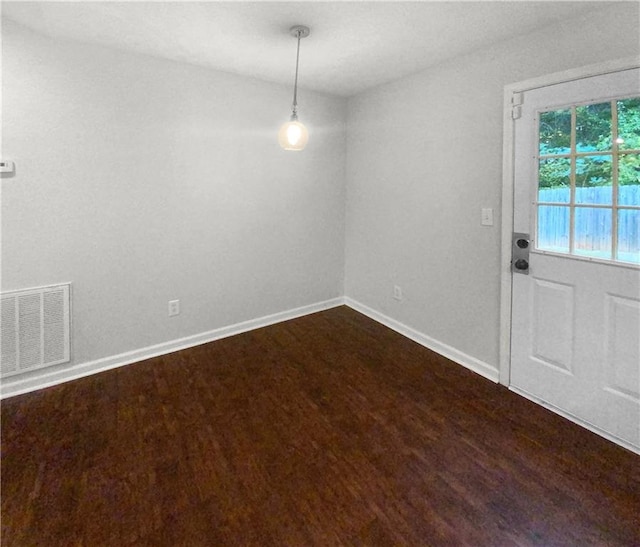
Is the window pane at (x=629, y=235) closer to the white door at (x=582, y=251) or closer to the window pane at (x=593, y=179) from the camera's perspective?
the white door at (x=582, y=251)

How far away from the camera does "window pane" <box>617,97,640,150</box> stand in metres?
1.77

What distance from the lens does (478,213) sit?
2.59 meters

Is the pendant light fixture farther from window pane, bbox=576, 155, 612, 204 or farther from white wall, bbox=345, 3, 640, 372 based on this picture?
window pane, bbox=576, 155, 612, 204

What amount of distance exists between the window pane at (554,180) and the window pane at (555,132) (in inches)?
2.5

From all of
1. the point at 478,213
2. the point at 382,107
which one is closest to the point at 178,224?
the point at 382,107

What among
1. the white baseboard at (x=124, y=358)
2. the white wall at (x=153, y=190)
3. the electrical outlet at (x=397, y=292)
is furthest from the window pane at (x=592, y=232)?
the white baseboard at (x=124, y=358)

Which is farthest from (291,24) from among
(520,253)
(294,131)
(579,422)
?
(579,422)

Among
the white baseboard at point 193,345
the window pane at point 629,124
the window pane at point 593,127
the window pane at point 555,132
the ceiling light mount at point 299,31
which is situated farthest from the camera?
the white baseboard at point 193,345

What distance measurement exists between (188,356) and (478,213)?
260 cm

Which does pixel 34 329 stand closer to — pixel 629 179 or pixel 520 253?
pixel 520 253

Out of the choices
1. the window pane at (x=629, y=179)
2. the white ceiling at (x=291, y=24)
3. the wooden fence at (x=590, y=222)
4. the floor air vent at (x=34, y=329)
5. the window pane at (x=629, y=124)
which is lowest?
the floor air vent at (x=34, y=329)

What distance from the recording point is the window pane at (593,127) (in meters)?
1.88

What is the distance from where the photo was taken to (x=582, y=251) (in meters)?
2.02

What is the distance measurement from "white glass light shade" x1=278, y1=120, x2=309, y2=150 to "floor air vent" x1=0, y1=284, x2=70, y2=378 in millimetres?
1866
